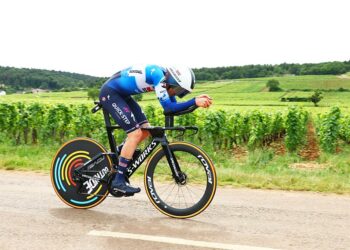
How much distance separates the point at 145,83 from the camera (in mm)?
5465

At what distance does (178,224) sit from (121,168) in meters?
1.02

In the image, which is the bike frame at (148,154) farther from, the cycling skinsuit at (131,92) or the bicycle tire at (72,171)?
the cycling skinsuit at (131,92)

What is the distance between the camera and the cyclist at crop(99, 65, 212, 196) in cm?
526

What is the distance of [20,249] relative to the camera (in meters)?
4.41

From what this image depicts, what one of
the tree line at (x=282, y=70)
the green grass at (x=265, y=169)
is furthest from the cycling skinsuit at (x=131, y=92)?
the tree line at (x=282, y=70)

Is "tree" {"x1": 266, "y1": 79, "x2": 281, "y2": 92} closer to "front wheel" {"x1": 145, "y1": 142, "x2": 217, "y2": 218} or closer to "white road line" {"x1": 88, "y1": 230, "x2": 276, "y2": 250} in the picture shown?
"front wheel" {"x1": 145, "y1": 142, "x2": 217, "y2": 218}

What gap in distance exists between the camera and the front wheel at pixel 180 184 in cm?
548

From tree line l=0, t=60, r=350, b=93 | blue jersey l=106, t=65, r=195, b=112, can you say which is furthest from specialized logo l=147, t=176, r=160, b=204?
tree line l=0, t=60, r=350, b=93

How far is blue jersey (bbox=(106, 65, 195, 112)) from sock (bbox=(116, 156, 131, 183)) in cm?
84

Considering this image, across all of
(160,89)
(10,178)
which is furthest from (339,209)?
(10,178)

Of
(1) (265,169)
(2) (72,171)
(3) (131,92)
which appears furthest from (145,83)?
(1) (265,169)

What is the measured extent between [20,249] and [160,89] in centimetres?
228

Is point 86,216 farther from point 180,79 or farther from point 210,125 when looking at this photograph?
point 210,125

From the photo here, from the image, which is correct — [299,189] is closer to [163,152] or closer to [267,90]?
[163,152]
